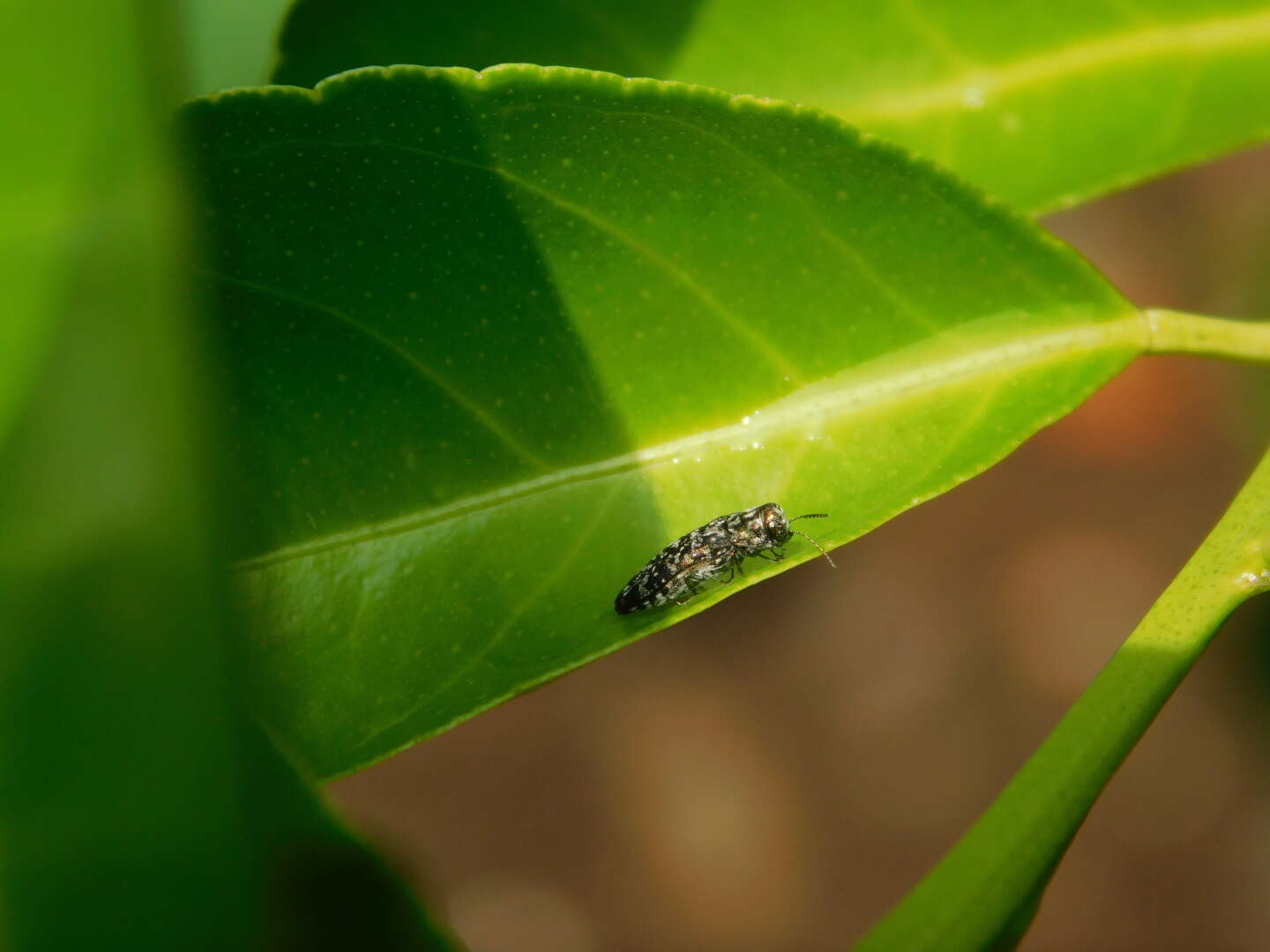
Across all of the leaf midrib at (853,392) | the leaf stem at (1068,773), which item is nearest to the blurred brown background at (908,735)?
the leaf midrib at (853,392)

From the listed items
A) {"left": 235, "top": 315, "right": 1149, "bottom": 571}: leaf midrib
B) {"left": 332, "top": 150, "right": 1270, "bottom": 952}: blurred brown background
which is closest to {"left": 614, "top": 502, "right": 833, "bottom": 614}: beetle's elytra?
{"left": 235, "top": 315, "right": 1149, "bottom": 571}: leaf midrib

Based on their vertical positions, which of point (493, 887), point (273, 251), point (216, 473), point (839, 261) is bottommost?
point (493, 887)

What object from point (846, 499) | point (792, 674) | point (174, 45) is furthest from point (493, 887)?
point (174, 45)

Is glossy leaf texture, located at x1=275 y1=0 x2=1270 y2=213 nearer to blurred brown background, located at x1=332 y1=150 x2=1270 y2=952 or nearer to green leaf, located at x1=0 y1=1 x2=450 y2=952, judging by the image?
green leaf, located at x1=0 y1=1 x2=450 y2=952

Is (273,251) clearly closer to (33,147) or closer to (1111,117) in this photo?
(33,147)

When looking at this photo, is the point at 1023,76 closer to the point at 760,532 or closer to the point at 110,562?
the point at 760,532

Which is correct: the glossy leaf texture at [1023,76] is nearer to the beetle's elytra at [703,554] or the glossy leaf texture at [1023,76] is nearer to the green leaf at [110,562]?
the beetle's elytra at [703,554]
